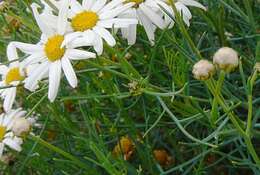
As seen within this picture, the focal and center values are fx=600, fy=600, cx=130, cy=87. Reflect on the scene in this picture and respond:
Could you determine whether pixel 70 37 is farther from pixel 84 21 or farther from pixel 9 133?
pixel 9 133

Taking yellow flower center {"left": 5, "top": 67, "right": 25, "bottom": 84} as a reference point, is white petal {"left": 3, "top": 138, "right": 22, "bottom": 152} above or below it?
below

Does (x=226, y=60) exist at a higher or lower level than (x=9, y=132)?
higher

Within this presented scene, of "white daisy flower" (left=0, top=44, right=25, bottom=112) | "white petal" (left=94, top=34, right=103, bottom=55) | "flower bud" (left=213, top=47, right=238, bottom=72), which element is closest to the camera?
"flower bud" (left=213, top=47, right=238, bottom=72)

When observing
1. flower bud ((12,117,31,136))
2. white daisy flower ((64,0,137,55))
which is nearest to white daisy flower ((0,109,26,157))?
flower bud ((12,117,31,136))

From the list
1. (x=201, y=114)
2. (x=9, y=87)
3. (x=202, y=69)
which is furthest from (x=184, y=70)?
(x=9, y=87)

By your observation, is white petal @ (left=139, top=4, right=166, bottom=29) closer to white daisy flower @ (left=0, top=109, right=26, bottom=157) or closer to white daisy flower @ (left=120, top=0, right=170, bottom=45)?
white daisy flower @ (left=120, top=0, right=170, bottom=45)

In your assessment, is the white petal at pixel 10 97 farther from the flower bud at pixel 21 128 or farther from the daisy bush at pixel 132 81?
the flower bud at pixel 21 128

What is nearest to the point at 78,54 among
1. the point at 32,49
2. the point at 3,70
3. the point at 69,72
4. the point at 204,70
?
the point at 69,72

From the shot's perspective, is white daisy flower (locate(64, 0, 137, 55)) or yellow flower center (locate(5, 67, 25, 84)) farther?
yellow flower center (locate(5, 67, 25, 84))
